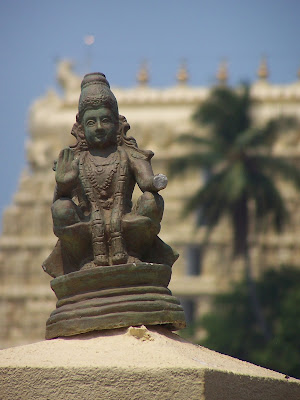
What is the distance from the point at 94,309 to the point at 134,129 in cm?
4871

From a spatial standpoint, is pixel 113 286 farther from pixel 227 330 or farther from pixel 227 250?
pixel 227 250

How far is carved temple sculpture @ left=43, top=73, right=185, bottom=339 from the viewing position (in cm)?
1243

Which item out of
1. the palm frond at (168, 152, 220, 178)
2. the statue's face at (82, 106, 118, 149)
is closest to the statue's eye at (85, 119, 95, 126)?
the statue's face at (82, 106, 118, 149)

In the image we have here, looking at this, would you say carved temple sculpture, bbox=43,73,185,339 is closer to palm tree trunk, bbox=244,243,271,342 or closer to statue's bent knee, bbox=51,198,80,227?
statue's bent knee, bbox=51,198,80,227

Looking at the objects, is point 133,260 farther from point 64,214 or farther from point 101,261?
point 64,214

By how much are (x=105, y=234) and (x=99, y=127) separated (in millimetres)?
1052

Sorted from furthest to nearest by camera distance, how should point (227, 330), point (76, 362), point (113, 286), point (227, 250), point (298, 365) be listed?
point (227, 250)
point (227, 330)
point (298, 365)
point (113, 286)
point (76, 362)

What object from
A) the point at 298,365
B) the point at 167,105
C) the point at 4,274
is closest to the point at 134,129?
the point at 167,105

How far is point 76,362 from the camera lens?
11.7 meters

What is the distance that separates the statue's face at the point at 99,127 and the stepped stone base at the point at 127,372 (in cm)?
190

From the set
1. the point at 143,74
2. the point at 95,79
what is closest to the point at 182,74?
the point at 143,74

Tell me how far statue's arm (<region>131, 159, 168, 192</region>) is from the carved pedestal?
0.74m

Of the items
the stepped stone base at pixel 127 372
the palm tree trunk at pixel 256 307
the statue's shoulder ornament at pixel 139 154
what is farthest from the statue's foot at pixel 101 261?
the palm tree trunk at pixel 256 307

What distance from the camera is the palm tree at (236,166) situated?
2007 inches
